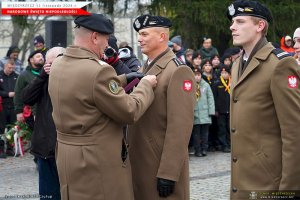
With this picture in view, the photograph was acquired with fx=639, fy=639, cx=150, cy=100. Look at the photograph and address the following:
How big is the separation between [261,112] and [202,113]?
810cm

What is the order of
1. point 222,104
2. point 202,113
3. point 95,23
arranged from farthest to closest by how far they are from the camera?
1. point 222,104
2. point 202,113
3. point 95,23

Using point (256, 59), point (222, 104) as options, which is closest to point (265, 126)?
point (256, 59)

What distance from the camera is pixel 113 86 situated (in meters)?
4.24

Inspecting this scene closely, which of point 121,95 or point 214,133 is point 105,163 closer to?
point 121,95

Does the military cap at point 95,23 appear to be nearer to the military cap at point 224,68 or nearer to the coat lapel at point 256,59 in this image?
the coat lapel at point 256,59

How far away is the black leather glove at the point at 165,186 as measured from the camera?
4680 mm

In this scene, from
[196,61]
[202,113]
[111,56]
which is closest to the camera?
[111,56]

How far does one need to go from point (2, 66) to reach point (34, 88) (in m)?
7.92

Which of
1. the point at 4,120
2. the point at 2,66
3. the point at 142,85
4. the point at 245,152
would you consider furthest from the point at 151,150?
the point at 2,66

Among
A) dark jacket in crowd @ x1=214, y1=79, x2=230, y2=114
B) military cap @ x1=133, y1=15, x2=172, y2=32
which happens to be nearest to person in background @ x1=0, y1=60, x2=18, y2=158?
dark jacket in crowd @ x1=214, y1=79, x2=230, y2=114

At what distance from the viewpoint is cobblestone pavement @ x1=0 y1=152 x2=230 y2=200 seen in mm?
8375

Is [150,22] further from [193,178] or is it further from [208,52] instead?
[208,52]

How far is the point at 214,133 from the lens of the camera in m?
13.0

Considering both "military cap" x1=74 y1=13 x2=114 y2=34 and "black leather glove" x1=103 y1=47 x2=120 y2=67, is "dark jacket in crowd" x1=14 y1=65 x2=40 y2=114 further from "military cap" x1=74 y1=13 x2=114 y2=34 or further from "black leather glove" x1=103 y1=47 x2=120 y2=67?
"military cap" x1=74 y1=13 x2=114 y2=34
